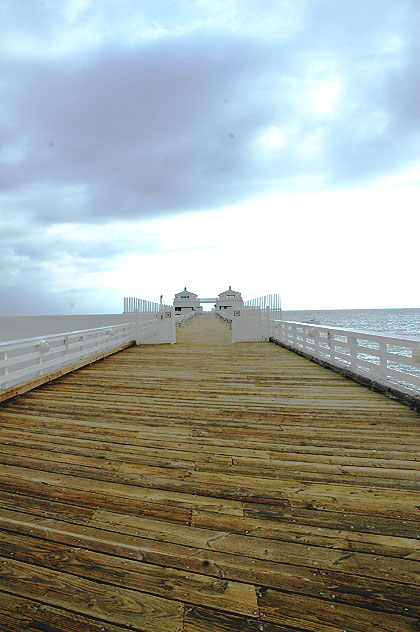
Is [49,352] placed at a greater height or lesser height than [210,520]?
greater

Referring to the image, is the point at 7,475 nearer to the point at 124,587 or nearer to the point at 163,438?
the point at 163,438

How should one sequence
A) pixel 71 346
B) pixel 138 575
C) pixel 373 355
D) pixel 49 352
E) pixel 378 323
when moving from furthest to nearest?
1. pixel 378 323
2. pixel 71 346
3. pixel 49 352
4. pixel 373 355
5. pixel 138 575

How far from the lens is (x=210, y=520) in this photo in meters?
1.99

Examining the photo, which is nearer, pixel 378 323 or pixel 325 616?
pixel 325 616

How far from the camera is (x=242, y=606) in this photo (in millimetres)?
1396

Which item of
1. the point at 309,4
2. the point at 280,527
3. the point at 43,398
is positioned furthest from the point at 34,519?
the point at 309,4

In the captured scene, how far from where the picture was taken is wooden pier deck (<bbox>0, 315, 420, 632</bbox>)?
139cm

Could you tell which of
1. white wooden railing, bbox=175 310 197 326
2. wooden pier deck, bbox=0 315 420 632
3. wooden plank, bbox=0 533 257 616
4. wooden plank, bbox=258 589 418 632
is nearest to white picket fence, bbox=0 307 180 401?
wooden pier deck, bbox=0 315 420 632

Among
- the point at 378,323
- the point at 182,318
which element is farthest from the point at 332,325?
the point at 378,323

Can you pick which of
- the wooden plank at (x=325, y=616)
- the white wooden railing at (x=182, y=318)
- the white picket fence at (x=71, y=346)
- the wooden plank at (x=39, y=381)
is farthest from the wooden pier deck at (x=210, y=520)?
the white wooden railing at (x=182, y=318)

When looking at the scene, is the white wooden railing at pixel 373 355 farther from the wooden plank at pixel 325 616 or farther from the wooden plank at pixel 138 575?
the wooden plank at pixel 138 575

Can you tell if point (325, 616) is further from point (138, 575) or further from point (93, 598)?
point (93, 598)

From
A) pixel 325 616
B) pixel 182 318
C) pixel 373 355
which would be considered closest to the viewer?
pixel 325 616

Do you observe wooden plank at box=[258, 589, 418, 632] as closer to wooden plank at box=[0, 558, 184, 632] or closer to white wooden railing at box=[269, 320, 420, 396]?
wooden plank at box=[0, 558, 184, 632]
